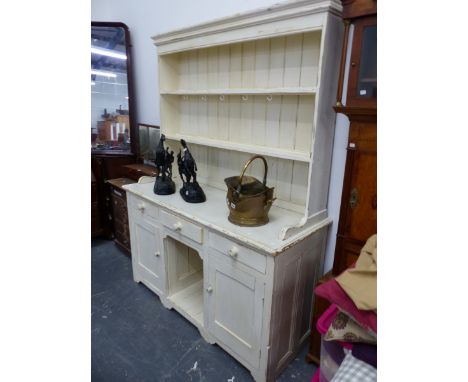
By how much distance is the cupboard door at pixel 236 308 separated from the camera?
5.08 ft


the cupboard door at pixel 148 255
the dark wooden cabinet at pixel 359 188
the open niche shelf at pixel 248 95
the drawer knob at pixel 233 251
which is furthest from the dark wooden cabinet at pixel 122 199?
the dark wooden cabinet at pixel 359 188

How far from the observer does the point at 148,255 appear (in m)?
2.30

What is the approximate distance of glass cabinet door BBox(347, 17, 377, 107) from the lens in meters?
1.21

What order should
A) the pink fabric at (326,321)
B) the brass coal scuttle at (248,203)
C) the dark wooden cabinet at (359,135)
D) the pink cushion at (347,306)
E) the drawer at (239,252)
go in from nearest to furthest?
the pink cushion at (347,306)
the pink fabric at (326,321)
the dark wooden cabinet at (359,135)
the drawer at (239,252)
the brass coal scuttle at (248,203)

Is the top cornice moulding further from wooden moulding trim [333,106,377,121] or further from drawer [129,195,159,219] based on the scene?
drawer [129,195,159,219]

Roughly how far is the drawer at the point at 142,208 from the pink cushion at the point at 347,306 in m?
1.40

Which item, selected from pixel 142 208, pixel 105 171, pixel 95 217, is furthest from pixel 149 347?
pixel 105 171

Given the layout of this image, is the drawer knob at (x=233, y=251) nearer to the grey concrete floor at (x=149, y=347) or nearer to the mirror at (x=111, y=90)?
the grey concrete floor at (x=149, y=347)

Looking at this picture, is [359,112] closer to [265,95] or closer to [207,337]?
[265,95]

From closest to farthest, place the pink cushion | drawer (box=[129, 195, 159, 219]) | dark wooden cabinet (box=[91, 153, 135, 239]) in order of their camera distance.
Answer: the pink cushion → drawer (box=[129, 195, 159, 219]) → dark wooden cabinet (box=[91, 153, 135, 239])

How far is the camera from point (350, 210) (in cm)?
147

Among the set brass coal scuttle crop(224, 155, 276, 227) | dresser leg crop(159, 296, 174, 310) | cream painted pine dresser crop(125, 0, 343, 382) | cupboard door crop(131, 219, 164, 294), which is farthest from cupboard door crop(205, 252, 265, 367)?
cupboard door crop(131, 219, 164, 294)
